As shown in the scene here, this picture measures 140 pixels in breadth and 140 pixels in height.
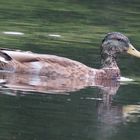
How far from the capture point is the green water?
1208cm

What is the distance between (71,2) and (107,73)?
43.5 ft

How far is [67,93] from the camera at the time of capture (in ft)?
48.8

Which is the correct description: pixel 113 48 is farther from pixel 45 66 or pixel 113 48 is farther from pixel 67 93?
pixel 67 93

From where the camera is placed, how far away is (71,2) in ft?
101

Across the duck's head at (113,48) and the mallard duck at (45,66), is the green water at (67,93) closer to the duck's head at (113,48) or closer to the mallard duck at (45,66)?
the duck's head at (113,48)

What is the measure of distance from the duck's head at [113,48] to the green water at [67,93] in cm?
30

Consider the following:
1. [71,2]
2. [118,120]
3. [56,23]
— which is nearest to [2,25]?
[56,23]

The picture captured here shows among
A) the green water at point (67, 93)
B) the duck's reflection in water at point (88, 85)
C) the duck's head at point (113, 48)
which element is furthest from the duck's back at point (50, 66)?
the duck's head at point (113, 48)

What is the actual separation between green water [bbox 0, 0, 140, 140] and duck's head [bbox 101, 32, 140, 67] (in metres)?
0.30

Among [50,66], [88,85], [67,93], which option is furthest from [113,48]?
[67,93]

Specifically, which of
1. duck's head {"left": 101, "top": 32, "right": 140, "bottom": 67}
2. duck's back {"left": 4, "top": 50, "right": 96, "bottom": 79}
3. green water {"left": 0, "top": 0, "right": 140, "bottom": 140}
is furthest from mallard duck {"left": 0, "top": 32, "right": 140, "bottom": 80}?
duck's head {"left": 101, "top": 32, "right": 140, "bottom": 67}

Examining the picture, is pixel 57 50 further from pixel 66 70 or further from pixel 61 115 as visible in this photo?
pixel 61 115

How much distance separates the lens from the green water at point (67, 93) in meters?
12.1

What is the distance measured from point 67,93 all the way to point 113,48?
11.7ft
